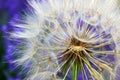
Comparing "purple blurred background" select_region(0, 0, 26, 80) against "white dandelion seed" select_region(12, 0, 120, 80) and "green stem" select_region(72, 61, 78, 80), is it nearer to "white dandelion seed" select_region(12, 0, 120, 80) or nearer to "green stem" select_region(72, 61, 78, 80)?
"white dandelion seed" select_region(12, 0, 120, 80)

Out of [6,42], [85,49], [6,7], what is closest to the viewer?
[85,49]

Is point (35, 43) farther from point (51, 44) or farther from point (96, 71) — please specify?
point (96, 71)

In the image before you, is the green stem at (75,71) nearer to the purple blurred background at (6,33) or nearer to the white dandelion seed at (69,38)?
the white dandelion seed at (69,38)

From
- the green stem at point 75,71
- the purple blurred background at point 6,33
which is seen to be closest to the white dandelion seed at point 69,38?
the green stem at point 75,71

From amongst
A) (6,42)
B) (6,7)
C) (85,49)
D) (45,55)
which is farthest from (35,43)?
(6,7)

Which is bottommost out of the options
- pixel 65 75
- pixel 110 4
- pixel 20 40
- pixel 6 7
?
pixel 65 75

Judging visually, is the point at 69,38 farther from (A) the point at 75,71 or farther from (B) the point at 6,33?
(B) the point at 6,33

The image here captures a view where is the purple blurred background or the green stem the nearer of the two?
the green stem

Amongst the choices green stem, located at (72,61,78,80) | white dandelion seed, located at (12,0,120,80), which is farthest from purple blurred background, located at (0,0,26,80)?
green stem, located at (72,61,78,80)
